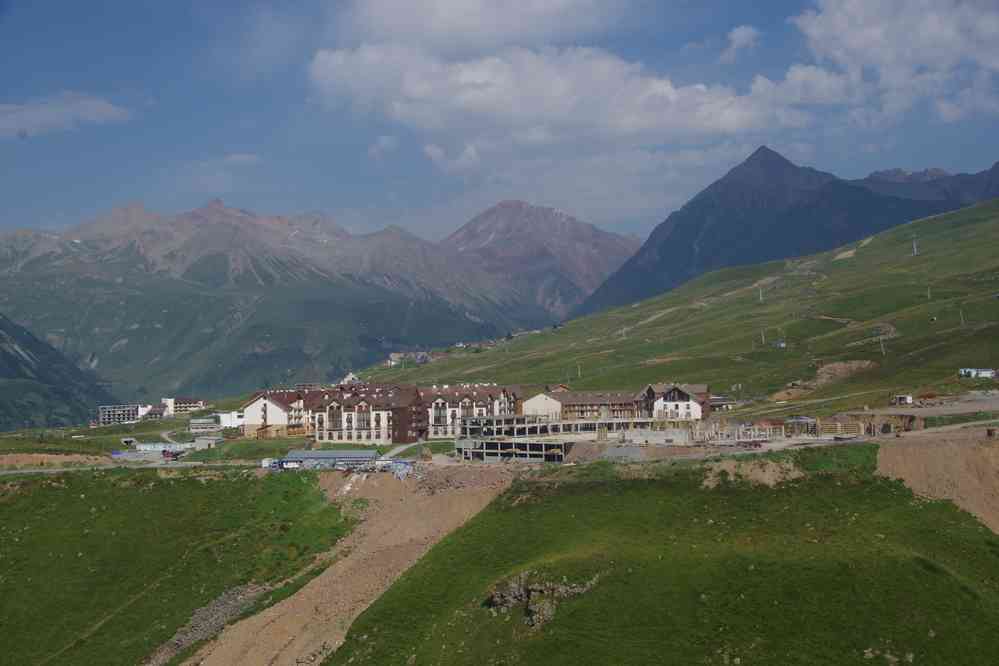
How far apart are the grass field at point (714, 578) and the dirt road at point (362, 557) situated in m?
2.81

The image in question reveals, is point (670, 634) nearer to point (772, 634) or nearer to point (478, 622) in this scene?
point (772, 634)

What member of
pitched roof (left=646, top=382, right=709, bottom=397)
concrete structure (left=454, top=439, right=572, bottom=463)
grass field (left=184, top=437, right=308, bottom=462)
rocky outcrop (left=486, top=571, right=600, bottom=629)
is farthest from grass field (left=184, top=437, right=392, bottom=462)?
rocky outcrop (left=486, top=571, right=600, bottom=629)

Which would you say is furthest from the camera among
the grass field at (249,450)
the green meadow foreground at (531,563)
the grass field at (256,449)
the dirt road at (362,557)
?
the grass field at (256,449)

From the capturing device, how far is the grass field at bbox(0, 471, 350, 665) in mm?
79875

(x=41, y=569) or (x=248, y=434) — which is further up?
(x=248, y=434)

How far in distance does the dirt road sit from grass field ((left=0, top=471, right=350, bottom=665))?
382 centimetres

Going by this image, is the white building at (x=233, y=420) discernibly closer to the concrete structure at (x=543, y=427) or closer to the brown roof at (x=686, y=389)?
the concrete structure at (x=543, y=427)

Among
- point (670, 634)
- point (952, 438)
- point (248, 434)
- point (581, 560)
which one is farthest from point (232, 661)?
point (248, 434)

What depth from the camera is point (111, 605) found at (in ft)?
273

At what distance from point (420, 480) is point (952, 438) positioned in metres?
46.8

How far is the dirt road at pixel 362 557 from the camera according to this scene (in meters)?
74.3

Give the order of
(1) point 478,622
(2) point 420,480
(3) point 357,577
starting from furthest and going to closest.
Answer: (2) point 420,480 < (3) point 357,577 < (1) point 478,622

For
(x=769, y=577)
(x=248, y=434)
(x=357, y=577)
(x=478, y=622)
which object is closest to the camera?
(x=769, y=577)

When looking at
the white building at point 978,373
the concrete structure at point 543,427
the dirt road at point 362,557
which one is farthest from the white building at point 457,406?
the white building at point 978,373
